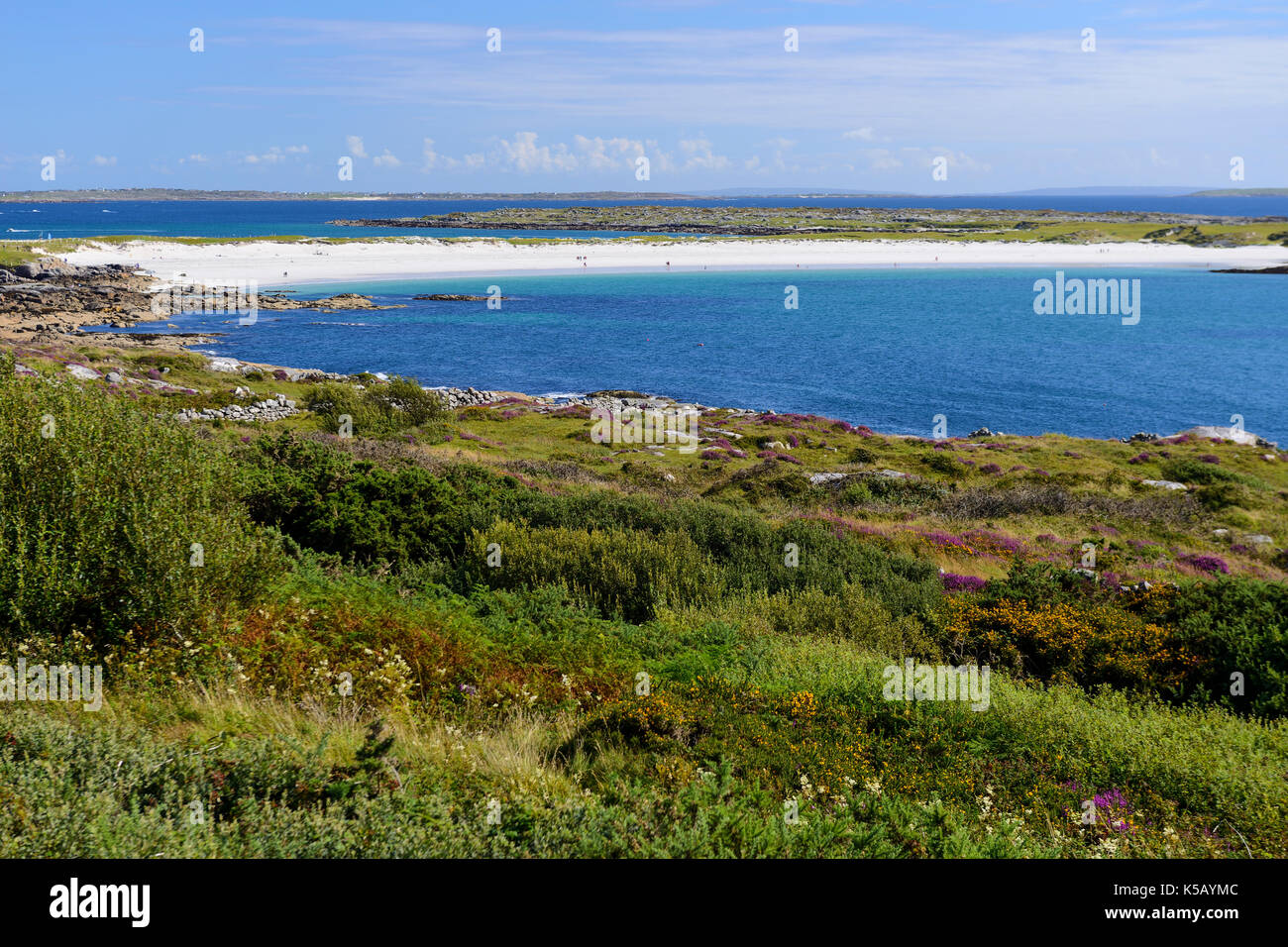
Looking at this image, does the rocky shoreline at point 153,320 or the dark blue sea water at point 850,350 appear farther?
the dark blue sea water at point 850,350

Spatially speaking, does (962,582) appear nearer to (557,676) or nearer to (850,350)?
(557,676)

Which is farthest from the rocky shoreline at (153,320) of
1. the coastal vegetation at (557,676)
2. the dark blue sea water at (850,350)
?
the coastal vegetation at (557,676)

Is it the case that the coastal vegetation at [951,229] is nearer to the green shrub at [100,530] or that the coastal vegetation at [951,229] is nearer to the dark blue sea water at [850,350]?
the dark blue sea water at [850,350]

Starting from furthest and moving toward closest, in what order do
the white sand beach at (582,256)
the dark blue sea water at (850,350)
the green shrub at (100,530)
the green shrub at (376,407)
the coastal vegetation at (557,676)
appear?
the white sand beach at (582,256), the dark blue sea water at (850,350), the green shrub at (376,407), the green shrub at (100,530), the coastal vegetation at (557,676)

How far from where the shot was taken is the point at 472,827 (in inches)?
216

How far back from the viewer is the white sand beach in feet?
336

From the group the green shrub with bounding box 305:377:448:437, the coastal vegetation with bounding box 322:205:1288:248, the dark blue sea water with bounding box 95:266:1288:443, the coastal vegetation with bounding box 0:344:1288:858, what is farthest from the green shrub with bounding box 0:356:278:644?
the coastal vegetation with bounding box 322:205:1288:248

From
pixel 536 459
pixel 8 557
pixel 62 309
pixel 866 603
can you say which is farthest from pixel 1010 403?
pixel 62 309

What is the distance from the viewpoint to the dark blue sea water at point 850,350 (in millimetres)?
49719

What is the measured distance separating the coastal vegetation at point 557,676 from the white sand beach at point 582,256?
92494 millimetres

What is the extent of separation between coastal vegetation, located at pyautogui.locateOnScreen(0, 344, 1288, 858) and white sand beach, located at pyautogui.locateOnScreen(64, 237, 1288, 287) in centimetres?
9249

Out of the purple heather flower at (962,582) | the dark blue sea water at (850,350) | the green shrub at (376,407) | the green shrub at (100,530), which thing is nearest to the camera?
the green shrub at (100,530)

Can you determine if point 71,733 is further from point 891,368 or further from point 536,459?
point 891,368

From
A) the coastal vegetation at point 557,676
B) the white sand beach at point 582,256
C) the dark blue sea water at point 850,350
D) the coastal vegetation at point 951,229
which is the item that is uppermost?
the coastal vegetation at point 951,229
